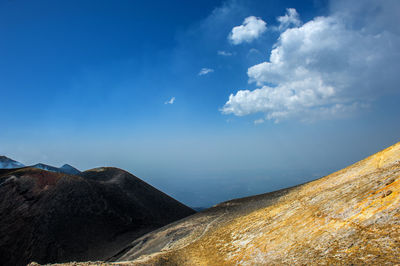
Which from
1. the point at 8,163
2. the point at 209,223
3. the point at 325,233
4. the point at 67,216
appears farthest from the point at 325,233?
the point at 8,163

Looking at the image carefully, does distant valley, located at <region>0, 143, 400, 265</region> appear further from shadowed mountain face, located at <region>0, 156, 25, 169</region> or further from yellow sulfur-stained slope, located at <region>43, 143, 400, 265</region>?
shadowed mountain face, located at <region>0, 156, 25, 169</region>

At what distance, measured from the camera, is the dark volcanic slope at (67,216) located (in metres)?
40.7

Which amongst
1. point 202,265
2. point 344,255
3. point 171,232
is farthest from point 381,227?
point 171,232

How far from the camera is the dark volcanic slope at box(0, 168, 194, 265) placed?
40.7 metres

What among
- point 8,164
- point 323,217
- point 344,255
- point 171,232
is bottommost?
point 171,232

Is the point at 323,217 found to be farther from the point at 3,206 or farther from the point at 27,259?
the point at 3,206

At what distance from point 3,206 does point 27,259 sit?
16.1 m

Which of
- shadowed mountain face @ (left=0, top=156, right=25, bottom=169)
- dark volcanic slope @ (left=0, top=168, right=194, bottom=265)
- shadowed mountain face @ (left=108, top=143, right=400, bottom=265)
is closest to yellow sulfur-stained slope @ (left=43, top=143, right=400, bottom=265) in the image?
shadowed mountain face @ (left=108, top=143, right=400, bottom=265)

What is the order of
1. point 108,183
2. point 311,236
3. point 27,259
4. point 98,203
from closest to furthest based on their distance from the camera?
point 311,236 → point 27,259 → point 98,203 → point 108,183

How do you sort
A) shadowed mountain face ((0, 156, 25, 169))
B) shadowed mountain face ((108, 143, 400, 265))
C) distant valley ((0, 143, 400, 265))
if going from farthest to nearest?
shadowed mountain face ((0, 156, 25, 169))
distant valley ((0, 143, 400, 265))
shadowed mountain face ((108, 143, 400, 265))

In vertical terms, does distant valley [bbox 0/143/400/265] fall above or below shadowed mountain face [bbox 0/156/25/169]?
below

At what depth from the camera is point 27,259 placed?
125 feet

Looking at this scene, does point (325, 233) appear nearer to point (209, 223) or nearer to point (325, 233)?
point (325, 233)

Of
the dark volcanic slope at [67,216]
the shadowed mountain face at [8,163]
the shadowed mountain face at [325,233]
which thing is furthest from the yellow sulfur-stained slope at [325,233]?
the shadowed mountain face at [8,163]
